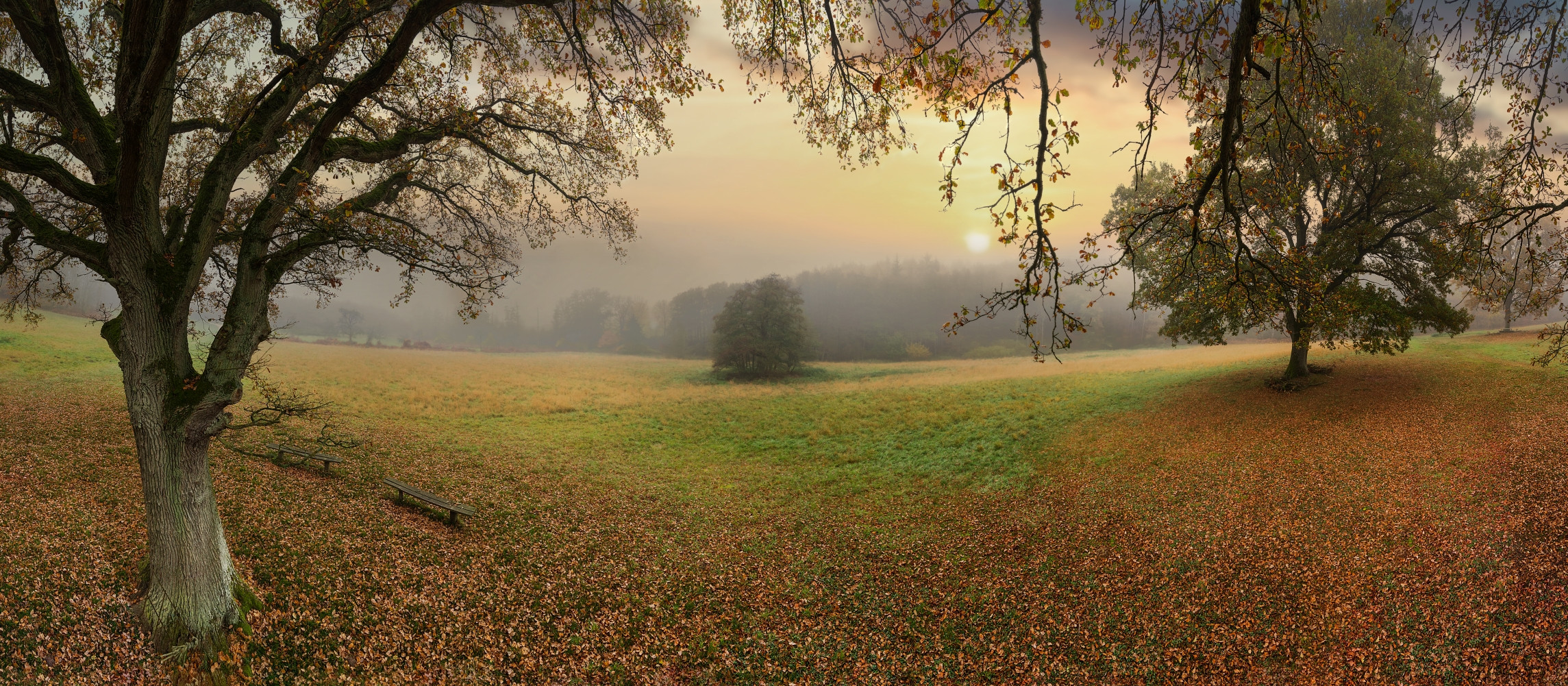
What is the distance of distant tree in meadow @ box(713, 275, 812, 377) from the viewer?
114 feet

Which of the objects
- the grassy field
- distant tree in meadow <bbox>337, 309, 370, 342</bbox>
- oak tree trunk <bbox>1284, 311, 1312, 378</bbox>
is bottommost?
the grassy field

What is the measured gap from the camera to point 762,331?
35.3m

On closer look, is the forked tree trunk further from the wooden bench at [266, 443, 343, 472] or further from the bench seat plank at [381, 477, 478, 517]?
the wooden bench at [266, 443, 343, 472]

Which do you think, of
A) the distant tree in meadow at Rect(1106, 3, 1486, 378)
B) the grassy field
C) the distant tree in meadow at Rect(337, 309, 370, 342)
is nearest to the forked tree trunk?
the grassy field

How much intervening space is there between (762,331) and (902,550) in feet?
84.6

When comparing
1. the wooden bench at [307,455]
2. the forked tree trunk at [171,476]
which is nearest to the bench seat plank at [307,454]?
the wooden bench at [307,455]

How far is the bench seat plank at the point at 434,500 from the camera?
32.8ft

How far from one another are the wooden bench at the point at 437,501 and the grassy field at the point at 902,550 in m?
0.34

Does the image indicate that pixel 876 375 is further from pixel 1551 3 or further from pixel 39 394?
pixel 39 394

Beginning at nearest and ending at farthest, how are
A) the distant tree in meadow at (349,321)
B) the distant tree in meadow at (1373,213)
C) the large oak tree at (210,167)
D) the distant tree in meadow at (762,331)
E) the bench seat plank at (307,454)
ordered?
the large oak tree at (210,167) → the bench seat plank at (307,454) → the distant tree in meadow at (1373,213) → the distant tree in meadow at (762,331) → the distant tree in meadow at (349,321)

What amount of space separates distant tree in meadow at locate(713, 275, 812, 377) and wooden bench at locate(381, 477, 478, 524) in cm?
2429

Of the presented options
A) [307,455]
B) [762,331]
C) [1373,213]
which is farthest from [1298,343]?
[762,331]

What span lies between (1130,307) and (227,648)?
61.2ft

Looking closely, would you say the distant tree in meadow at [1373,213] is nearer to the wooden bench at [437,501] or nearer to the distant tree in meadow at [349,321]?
the wooden bench at [437,501]
